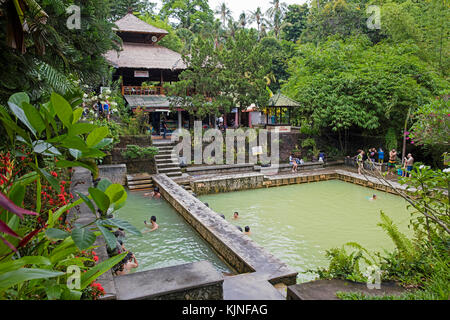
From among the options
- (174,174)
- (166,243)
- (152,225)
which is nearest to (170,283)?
(166,243)

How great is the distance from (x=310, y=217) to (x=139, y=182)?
20.4 feet

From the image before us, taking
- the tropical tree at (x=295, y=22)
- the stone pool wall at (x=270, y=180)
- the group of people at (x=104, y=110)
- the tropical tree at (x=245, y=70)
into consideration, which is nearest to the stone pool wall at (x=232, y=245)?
the stone pool wall at (x=270, y=180)

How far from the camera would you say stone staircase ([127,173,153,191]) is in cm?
1113

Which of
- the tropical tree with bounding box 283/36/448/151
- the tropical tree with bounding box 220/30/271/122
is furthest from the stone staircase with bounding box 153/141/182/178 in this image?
the tropical tree with bounding box 283/36/448/151

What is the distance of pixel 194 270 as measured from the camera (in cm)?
342

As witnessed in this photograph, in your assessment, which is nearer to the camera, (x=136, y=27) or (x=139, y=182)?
(x=139, y=182)

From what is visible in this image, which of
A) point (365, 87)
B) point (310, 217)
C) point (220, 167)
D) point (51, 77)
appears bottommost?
point (310, 217)

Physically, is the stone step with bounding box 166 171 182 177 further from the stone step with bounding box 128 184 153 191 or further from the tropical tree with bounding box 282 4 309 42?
the tropical tree with bounding box 282 4 309 42

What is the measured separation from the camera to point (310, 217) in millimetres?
8641

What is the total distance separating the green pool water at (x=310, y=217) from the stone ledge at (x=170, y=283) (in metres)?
2.39

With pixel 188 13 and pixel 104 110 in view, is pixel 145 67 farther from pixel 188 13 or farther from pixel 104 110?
pixel 188 13

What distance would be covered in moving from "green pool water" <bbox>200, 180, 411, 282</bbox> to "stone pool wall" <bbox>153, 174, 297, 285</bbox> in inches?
30.7

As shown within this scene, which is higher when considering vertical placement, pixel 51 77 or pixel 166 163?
pixel 51 77
